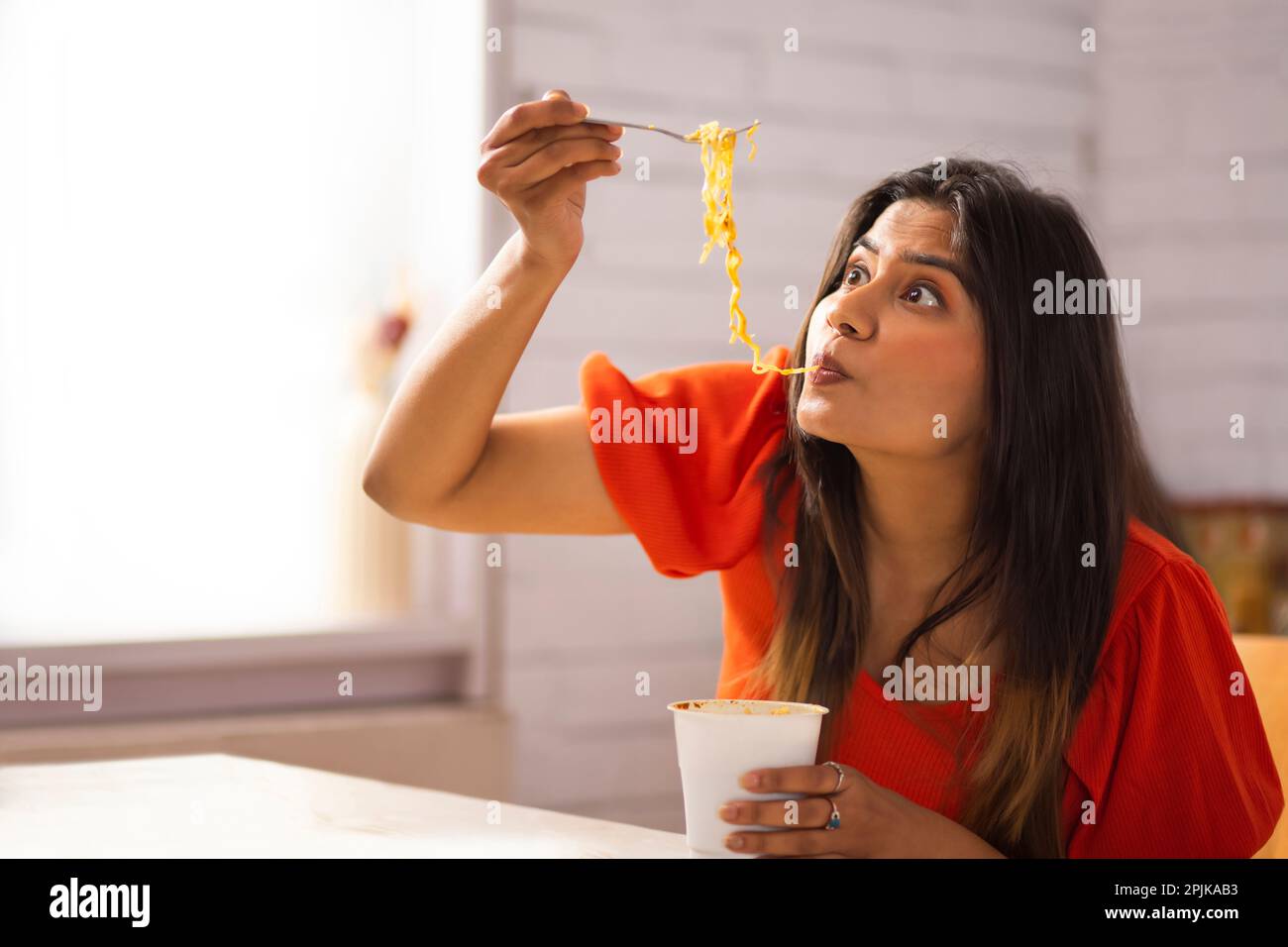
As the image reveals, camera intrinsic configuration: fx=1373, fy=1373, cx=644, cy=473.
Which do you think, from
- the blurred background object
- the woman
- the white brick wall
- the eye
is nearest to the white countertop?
the woman

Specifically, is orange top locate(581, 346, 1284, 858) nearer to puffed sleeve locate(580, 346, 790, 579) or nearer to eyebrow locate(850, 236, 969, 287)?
puffed sleeve locate(580, 346, 790, 579)

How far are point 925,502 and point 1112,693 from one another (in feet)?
0.88

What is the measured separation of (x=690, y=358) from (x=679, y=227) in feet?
0.69

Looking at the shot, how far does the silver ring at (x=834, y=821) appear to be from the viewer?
0.83 m

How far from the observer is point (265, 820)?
966mm

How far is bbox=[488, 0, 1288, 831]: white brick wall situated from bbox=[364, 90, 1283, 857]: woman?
0.73m

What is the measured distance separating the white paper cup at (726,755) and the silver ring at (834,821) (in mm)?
32

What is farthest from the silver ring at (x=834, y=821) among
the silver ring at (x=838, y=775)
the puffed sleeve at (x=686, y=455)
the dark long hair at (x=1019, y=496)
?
the puffed sleeve at (x=686, y=455)

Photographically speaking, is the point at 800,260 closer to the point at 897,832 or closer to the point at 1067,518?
the point at 1067,518

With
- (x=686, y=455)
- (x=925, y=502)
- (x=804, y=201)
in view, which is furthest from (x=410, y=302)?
(x=925, y=502)

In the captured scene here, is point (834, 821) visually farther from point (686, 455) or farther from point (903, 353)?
point (686, 455)

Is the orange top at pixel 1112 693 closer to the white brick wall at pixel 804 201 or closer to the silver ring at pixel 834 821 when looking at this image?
the silver ring at pixel 834 821

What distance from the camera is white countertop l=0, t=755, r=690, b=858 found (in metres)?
0.88
